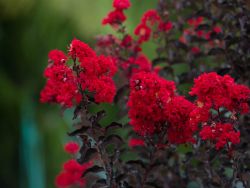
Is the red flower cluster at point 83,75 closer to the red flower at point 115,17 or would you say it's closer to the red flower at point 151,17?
the red flower at point 115,17

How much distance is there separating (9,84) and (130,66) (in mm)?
6217

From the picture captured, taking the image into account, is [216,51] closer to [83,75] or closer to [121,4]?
[121,4]

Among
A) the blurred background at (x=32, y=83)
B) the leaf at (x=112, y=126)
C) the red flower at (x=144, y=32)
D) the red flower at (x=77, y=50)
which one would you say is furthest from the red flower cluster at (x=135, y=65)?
the blurred background at (x=32, y=83)

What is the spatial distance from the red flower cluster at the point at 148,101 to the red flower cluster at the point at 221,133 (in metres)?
0.15

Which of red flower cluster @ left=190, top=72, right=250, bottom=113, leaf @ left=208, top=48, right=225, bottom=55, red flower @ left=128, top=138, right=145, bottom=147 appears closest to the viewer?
red flower cluster @ left=190, top=72, right=250, bottom=113

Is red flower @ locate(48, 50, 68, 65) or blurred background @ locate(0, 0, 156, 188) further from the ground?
blurred background @ locate(0, 0, 156, 188)

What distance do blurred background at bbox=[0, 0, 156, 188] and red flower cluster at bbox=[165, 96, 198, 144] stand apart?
557cm

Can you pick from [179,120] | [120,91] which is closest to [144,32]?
[120,91]

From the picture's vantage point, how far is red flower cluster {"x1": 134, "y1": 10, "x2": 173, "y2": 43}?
2.54m

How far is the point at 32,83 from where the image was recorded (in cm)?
869

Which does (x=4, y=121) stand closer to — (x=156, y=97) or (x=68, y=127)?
(x=68, y=127)

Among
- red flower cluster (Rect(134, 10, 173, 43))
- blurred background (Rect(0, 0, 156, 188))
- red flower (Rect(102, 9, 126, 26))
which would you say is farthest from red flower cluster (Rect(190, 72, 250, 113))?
blurred background (Rect(0, 0, 156, 188))

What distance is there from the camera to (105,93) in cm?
176

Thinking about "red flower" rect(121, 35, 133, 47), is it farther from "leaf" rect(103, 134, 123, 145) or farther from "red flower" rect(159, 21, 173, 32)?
"leaf" rect(103, 134, 123, 145)
